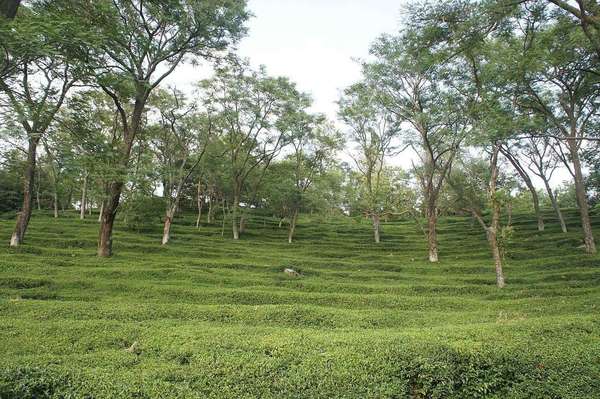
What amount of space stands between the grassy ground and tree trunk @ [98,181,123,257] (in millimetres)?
1170

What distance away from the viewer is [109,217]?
1795 centimetres

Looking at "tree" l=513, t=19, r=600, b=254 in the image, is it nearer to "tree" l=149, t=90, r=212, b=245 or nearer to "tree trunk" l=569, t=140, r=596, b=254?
"tree trunk" l=569, t=140, r=596, b=254

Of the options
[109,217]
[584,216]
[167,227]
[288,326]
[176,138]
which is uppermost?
[176,138]

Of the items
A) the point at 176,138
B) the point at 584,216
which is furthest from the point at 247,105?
the point at 584,216

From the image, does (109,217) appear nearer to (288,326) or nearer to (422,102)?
(288,326)

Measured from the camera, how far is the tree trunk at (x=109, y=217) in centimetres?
1712

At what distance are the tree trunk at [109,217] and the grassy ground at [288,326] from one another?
1.17 meters

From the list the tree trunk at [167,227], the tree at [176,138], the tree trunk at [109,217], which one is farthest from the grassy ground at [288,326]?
the tree at [176,138]

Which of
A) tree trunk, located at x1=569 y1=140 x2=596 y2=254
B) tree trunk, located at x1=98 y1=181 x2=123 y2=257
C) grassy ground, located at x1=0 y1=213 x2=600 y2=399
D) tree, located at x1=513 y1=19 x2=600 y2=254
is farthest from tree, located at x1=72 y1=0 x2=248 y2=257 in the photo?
tree trunk, located at x1=569 y1=140 x2=596 y2=254

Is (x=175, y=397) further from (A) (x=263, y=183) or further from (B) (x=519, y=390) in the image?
(A) (x=263, y=183)

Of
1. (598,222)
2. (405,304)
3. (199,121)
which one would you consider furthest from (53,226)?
(598,222)

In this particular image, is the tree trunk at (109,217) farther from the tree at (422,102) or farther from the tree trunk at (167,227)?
the tree at (422,102)

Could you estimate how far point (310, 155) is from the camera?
36188mm

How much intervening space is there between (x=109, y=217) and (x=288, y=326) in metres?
12.0
